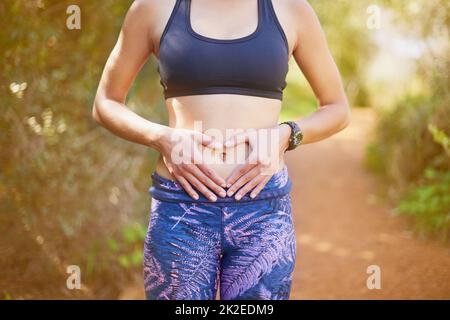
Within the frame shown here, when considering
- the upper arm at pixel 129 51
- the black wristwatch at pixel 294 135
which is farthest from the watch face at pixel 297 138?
the upper arm at pixel 129 51

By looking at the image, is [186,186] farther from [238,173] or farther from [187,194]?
[238,173]

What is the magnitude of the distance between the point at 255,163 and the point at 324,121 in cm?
40

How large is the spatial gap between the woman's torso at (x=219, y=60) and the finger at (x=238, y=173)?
0.04m

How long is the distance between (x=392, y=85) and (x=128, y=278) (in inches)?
293

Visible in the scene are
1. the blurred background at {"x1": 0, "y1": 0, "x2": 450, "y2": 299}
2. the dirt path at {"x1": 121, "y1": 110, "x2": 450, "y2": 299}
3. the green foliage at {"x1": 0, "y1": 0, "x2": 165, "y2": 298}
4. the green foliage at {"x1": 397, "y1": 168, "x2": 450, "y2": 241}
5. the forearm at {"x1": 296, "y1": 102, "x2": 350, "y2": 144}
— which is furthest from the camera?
the green foliage at {"x1": 397, "y1": 168, "x2": 450, "y2": 241}

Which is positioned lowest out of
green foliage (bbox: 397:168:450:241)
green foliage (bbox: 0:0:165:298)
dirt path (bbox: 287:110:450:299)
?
dirt path (bbox: 287:110:450:299)

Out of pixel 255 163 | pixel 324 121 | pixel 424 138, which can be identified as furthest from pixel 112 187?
pixel 424 138

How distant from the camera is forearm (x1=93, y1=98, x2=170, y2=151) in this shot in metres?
1.78

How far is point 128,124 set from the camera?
1.86m

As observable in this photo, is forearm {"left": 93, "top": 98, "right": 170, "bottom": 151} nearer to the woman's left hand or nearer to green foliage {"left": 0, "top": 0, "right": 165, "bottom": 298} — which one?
the woman's left hand

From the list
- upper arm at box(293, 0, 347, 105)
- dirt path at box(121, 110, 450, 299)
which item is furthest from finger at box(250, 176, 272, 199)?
dirt path at box(121, 110, 450, 299)

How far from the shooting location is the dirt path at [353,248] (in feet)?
15.3

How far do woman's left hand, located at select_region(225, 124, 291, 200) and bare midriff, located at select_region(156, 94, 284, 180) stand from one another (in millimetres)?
36

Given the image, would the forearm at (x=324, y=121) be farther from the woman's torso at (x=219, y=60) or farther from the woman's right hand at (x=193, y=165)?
the woman's right hand at (x=193, y=165)
